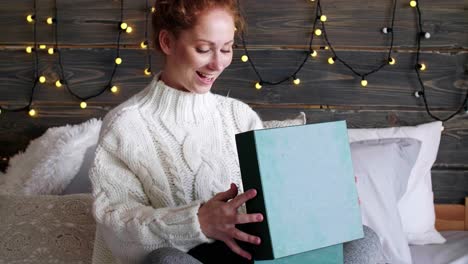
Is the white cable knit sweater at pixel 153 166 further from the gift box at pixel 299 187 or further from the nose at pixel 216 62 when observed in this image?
the gift box at pixel 299 187

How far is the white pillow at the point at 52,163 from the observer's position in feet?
6.17

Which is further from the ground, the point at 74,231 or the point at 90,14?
the point at 90,14

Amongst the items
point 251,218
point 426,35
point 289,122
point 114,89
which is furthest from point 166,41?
point 426,35

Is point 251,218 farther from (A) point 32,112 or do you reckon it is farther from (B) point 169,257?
(A) point 32,112

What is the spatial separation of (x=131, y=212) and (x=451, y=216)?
1270 mm

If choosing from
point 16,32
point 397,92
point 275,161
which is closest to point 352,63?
point 397,92

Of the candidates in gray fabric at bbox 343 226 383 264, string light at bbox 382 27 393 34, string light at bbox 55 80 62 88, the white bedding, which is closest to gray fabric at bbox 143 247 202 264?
gray fabric at bbox 343 226 383 264

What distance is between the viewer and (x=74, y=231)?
1629mm

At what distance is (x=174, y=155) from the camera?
4.56ft

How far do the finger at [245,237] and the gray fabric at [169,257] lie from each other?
9 centimetres

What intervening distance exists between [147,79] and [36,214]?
61 centimetres

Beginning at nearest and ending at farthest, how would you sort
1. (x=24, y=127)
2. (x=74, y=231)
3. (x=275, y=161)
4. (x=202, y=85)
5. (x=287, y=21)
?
(x=275, y=161) < (x=202, y=85) < (x=74, y=231) < (x=287, y=21) < (x=24, y=127)

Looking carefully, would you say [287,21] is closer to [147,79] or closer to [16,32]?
[147,79]

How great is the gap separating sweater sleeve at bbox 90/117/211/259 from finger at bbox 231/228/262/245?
10 cm
